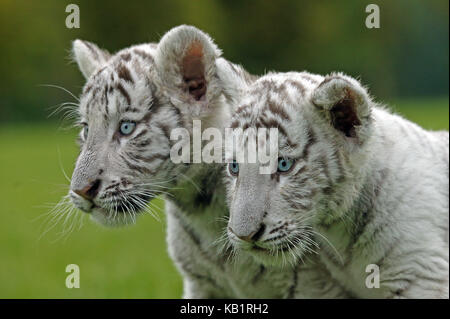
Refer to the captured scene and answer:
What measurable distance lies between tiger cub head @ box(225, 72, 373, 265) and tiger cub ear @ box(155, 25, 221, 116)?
1.16 ft

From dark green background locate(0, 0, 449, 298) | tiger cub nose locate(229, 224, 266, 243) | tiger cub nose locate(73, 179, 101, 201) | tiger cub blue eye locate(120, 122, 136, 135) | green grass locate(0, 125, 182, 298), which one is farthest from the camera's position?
dark green background locate(0, 0, 449, 298)

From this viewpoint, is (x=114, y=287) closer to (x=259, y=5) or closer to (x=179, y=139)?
(x=179, y=139)

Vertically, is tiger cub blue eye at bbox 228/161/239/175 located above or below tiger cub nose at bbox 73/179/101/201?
above

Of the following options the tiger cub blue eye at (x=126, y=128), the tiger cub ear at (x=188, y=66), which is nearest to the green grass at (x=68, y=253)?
the tiger cub blue eye at (x=126, y=128)

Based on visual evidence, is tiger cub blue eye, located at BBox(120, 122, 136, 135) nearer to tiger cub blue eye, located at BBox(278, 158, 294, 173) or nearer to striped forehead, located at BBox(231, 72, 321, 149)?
striped forehead, located at BBox(231, 72, 321, 149)

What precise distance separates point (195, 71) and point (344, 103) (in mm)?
1033

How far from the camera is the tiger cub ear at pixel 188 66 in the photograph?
449 centimetres

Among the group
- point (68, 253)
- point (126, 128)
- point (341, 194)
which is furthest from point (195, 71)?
point (68, 253)

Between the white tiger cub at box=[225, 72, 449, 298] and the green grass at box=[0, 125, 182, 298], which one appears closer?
the white tiger cub at box=[225, 72, 449, 298]

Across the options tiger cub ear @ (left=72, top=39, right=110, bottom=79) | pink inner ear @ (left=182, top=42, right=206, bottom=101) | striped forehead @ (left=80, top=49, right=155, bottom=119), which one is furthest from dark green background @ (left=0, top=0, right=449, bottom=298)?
pink inner ear @ (left=182, top=42, right=206, bottom=101)

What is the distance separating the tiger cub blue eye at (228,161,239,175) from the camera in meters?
4.21

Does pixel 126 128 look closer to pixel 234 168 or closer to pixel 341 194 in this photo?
pixel 234 168

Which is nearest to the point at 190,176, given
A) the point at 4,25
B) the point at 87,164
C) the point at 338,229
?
the point at 87,164

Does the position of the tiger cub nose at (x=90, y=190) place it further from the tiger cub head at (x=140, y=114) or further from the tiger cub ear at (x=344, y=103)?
the tiger cub ear at (x=344, y=103)
